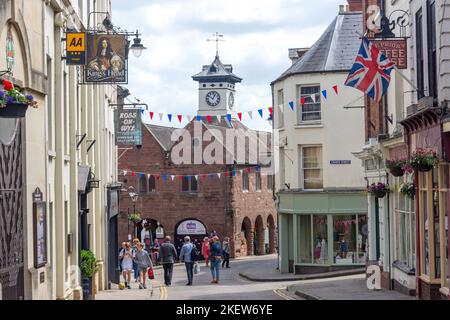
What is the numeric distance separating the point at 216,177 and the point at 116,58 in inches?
1672

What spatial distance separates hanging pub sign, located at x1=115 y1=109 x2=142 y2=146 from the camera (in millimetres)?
38406

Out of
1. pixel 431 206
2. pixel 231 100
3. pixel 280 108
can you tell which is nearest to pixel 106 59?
pixel 431 206

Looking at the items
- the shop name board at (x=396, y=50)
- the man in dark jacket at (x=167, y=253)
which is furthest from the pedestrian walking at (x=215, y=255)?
the shop name board at (x=396, y=50)

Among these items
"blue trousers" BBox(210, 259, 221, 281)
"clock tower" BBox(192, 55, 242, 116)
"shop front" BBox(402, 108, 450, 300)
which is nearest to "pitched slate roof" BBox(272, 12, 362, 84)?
"blue trousers" BBox(210, 259, 221, 281)

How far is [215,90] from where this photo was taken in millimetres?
133750

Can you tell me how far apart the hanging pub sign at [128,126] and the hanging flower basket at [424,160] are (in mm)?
19156

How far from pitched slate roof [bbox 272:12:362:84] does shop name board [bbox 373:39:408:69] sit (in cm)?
1681

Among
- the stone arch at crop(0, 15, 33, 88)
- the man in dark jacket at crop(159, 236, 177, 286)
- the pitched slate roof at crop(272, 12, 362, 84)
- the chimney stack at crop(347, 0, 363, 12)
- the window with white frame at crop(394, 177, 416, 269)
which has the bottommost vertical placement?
the man in dark jacket at crop(159, 236, 177, 286)

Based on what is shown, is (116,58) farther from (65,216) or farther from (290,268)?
(290,268)

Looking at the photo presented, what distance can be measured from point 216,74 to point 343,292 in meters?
107

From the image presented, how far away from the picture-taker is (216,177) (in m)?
67.2

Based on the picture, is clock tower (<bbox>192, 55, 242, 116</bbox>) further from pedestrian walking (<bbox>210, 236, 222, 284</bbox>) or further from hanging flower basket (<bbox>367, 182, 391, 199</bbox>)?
hanging flower basket (<bbox>367, 182, 391, 199</bbox>)

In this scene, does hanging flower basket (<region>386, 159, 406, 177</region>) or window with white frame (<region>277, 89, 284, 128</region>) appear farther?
window with white frame (<region>277, 89, 284, 128</region>)
